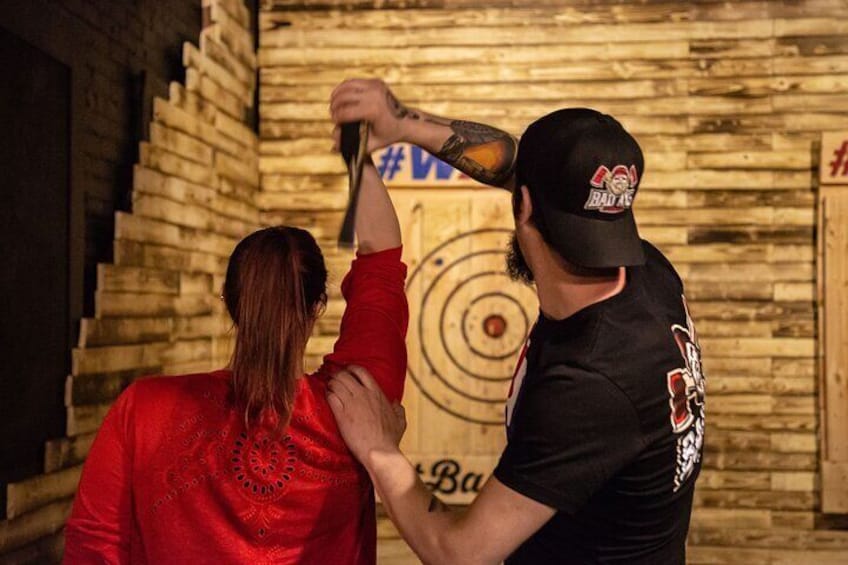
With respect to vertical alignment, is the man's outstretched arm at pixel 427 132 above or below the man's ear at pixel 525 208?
above

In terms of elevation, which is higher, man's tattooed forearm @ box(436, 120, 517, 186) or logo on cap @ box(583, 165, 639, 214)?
man's tattooed forearm @ box(436, 120, 517, 186)

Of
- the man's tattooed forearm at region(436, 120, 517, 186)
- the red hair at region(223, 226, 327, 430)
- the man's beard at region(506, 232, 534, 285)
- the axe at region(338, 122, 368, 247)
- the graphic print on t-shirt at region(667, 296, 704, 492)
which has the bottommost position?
the graphic print on t-shirt at region(667, 296, 704, 492)

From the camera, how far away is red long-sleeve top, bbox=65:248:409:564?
1440 millimetres

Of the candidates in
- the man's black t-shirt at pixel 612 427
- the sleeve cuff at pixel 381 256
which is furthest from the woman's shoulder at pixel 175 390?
the man's black t-shirt at pixel 612 427

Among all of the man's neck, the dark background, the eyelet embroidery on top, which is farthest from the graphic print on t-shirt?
the dark background

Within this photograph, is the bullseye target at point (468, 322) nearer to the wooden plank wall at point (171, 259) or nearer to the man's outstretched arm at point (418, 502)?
the wooden plank wall at point (171, 259)

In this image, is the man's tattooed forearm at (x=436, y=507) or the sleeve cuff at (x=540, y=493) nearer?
the sleeve cuff at (x=540, y=493)

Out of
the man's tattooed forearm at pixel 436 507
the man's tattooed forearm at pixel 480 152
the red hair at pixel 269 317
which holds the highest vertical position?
the man's tattooed forearm at pixel 480 152

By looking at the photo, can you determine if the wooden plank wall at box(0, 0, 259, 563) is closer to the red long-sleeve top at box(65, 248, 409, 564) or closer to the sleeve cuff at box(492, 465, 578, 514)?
the red long-sleeve top at box(65, 248, 409, 564)

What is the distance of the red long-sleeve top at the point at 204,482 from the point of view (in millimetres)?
1440

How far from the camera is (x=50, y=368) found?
10.5 feet

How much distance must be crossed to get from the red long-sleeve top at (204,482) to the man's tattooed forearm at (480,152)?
0.68 m

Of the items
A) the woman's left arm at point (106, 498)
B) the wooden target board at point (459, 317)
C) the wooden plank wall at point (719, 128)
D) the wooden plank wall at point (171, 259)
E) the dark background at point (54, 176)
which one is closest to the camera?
the woman's left arm at point (106, 498)

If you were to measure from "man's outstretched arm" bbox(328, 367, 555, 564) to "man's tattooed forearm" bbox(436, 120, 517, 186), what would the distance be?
2.03 feet
